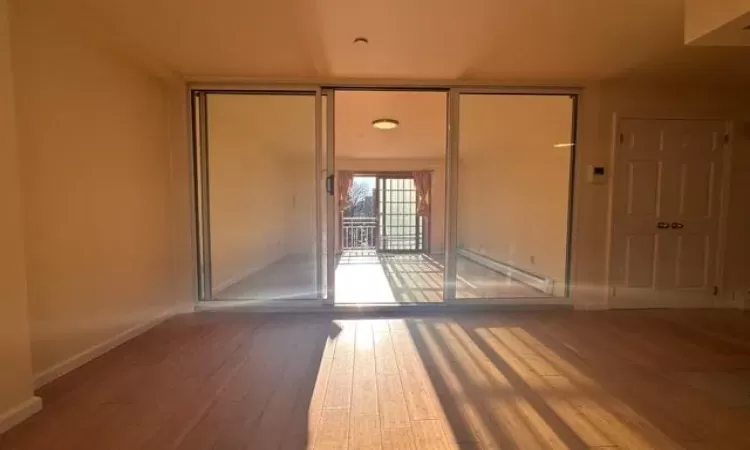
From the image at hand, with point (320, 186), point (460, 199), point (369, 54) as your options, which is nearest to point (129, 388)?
point (320, 186)

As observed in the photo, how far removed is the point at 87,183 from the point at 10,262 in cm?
88

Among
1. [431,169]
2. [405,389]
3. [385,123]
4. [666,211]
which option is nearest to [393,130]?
[385,123]

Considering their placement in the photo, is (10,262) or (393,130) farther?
(393,130)

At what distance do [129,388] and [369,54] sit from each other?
8.86 ft

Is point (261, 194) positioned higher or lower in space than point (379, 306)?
higher

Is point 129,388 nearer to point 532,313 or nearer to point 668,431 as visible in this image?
point 668,431

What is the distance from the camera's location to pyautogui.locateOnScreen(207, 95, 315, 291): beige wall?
402 centimetres

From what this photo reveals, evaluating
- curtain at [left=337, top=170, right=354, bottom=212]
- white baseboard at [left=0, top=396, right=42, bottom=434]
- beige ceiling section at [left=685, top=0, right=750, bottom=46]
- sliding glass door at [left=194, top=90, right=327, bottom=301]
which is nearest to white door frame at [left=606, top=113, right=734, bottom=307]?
beige ceiling section at [left=685, top=0, right=750, bottom=46]

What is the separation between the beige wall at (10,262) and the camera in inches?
70.5

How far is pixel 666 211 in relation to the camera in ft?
12.6

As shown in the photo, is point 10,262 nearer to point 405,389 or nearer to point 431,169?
point 405,389

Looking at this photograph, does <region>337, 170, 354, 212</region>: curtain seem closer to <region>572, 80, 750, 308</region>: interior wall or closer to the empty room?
the empty room

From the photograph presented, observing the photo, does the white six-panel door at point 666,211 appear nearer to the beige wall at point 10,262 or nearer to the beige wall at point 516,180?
the beige wall at point 516,180

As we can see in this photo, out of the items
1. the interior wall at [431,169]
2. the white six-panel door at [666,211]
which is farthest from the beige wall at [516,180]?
the interior wall at [431,169]
